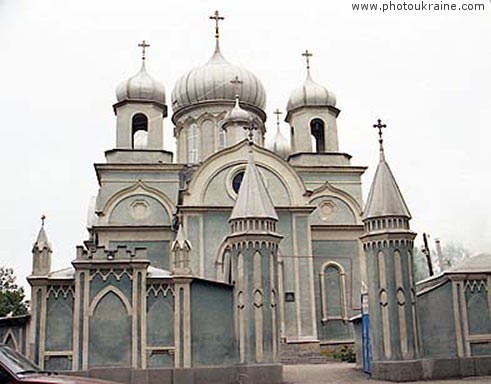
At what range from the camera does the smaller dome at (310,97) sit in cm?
3550

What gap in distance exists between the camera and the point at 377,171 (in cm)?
2128

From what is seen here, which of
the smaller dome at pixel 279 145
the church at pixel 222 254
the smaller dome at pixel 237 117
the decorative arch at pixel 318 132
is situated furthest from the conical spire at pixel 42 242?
the smaller dome at pixel 279 145

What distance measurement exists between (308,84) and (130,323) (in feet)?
66.0

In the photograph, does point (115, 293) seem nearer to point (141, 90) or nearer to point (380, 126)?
point (380, 126)

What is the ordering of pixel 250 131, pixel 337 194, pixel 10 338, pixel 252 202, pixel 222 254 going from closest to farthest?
pixel 10 338 → pixel 252 202 → pixel 250 131 → pixel 222 254 → pixel 337 194

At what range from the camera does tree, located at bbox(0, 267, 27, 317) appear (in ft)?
139

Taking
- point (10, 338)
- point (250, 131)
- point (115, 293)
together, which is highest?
point (250, 131)

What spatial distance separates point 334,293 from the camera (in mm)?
31734

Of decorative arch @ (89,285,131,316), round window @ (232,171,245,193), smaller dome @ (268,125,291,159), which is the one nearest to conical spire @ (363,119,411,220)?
decorative arch @ (89,285,131,316)

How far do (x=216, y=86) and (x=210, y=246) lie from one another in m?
10.1

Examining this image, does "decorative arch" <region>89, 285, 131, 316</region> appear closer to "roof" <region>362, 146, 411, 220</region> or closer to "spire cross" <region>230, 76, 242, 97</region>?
"roof" <region>362, 146, 411, 220</region>

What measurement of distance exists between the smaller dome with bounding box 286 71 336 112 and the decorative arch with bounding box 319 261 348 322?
328 inches

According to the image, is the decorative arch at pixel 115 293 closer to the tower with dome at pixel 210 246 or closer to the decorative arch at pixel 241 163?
the tower with dome at pixel 210 246

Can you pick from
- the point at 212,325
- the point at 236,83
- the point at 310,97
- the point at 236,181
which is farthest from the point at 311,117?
the point at 212,325
